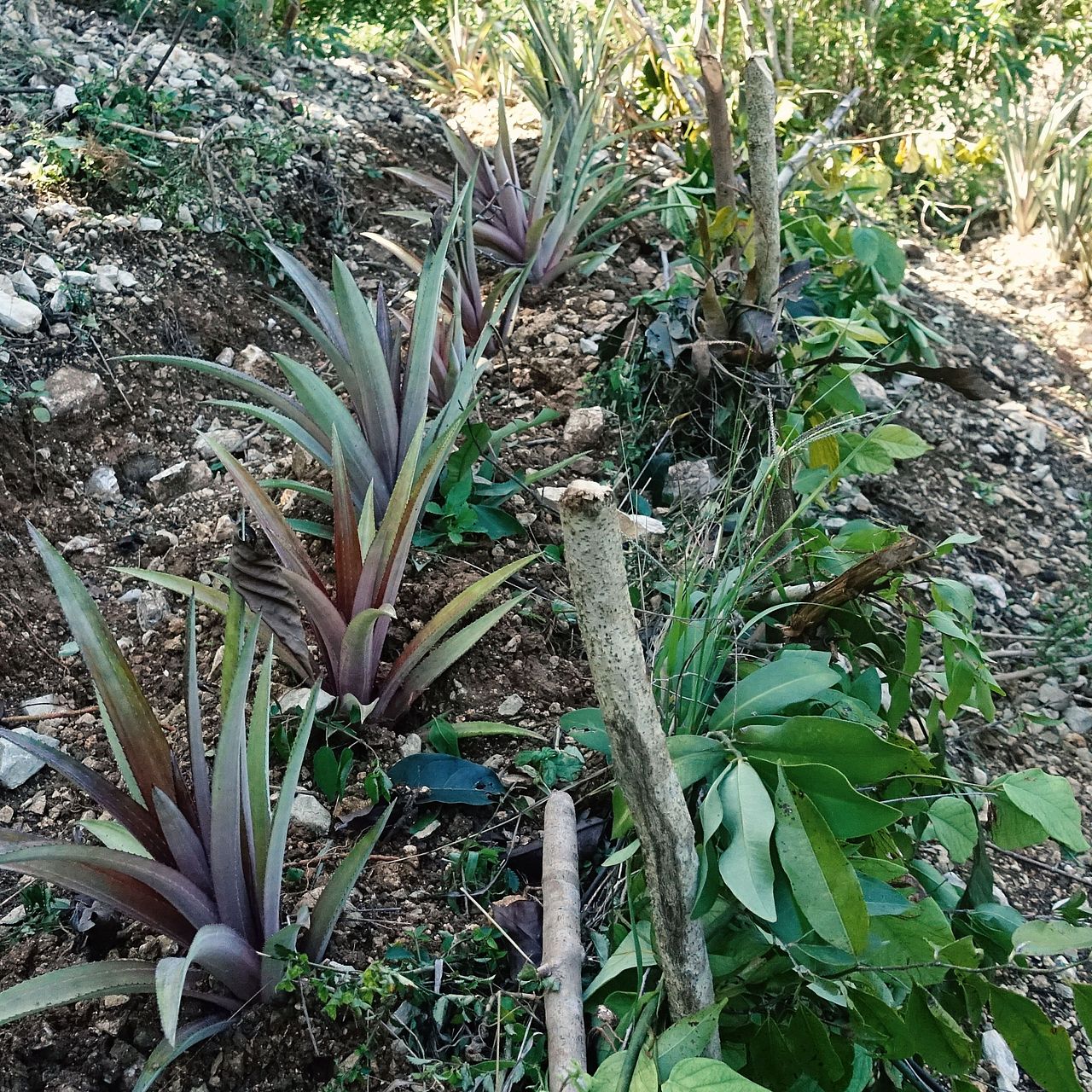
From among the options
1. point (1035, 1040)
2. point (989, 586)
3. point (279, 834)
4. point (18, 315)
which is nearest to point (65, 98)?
point (18, 315)

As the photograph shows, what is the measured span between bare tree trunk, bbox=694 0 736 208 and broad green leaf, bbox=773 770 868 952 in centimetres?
158

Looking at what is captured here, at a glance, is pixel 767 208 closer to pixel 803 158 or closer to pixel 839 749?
pixel 803 158

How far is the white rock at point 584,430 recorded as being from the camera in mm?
2211

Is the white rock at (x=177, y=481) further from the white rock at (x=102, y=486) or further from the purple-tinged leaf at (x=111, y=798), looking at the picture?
the purple-tinged leaf at (x=111, y=798)

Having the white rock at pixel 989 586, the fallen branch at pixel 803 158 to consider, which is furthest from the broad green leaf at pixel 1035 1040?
the fallen branch at pixel 803 158

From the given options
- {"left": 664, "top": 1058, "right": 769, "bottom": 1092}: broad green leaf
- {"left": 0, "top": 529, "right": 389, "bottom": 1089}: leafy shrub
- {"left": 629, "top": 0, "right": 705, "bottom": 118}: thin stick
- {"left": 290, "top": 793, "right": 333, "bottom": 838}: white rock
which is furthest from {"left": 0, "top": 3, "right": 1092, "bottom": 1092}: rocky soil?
{"left": 629, "top": 0, "right": 705, "bottom": 118}: thin stick

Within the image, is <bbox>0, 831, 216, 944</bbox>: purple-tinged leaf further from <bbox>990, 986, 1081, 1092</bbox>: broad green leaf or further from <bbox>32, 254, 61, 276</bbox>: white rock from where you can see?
<bbox>32, 254, 61, 276</bbox>: white rock

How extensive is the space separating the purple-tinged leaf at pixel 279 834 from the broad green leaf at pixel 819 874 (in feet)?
1.68

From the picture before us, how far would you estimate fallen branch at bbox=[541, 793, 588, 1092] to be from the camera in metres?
1.03

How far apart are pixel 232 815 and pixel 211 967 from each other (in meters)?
0.18

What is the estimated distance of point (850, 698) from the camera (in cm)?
123

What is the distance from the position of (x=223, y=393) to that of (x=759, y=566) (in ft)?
5.07

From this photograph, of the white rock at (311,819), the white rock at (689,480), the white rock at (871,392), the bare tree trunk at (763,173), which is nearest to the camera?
the white rock at (311,819)

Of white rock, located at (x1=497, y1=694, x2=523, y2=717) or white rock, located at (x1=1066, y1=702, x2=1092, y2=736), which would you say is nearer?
white rock, located at (x1=497, y1=694, x2=523, y2=717)
